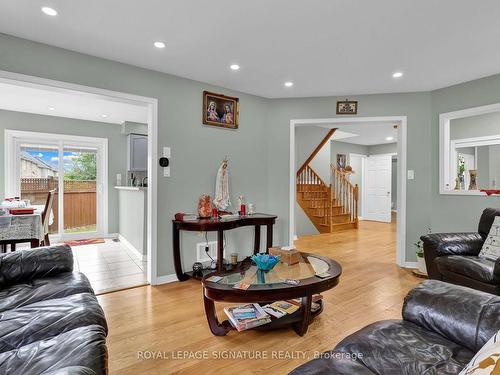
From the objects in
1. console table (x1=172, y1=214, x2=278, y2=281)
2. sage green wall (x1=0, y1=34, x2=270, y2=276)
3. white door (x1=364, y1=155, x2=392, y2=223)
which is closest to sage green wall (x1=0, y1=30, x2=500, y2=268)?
sage green wall (x1=0, y1=34, x2=270, y2=276)

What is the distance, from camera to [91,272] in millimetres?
3576

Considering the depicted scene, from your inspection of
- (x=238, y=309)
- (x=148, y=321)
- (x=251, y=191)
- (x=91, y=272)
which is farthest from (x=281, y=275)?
(x=91, y=272)

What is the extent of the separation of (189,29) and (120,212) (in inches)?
174

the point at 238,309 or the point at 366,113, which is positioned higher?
the point at 366,113

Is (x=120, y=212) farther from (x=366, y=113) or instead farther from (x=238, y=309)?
(x=366, y=113)

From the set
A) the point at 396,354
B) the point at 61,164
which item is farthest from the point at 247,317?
the point at 61,164

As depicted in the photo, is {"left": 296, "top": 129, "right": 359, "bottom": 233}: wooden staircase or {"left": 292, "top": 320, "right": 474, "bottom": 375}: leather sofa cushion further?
{"left": 296, "top": 129, "right": 359, "bottom": 233}: wooden staircase

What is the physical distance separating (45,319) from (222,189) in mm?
2457

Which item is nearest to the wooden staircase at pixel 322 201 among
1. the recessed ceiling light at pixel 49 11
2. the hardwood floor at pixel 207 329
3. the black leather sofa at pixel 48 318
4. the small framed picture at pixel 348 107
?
the small framed picture at pixel 348 107

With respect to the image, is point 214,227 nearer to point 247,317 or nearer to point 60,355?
point 247,317

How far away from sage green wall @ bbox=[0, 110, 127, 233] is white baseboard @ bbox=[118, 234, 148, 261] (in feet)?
1.94

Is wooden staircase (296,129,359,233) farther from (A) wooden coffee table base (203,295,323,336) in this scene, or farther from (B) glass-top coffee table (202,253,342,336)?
(A) wooden coffee table base (203,295,323,336)

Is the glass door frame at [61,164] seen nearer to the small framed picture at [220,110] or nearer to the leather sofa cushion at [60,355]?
the small framed picture at [220,110]

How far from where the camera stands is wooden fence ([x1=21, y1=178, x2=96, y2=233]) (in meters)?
5.25
